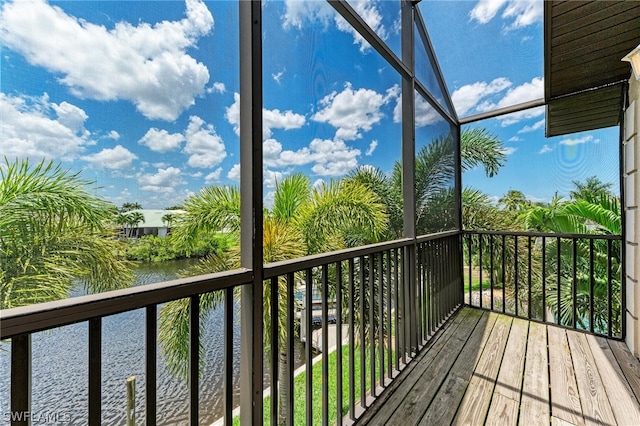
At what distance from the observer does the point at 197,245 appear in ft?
3.36

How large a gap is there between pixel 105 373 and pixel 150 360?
107 millimetres

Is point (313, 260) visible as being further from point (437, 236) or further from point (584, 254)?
point (584, 254)

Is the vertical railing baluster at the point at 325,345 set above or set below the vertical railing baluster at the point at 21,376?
below

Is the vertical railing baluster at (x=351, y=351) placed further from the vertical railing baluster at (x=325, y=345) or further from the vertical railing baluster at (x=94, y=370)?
the vertical railing baluster at (x=94, y=370)

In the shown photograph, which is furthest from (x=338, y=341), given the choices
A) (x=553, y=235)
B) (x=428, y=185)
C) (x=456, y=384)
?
(x=553, y=235)

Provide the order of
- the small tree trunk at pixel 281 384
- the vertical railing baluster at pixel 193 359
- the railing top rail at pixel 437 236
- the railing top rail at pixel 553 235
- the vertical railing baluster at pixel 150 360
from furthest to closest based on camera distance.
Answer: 1. the railing top rail at pixel 553 235
2. the railing top rail at pixel 437 236
3. the small tree trunk at pixel 281 384
4. the vertical railing baluster at pixel 193 359
5. the vertical railing baluster at pixel 150 360

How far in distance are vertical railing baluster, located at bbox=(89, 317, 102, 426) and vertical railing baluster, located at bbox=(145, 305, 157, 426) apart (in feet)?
0.38

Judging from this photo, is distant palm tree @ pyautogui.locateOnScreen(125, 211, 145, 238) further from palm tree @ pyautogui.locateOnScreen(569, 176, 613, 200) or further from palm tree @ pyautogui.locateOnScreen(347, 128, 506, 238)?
palm tree @ pyautogui.locateOnScreen(569, 176, 613, 200)

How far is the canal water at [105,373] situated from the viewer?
2.24 feet

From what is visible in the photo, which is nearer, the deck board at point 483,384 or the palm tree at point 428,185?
the deck board at point 483,384

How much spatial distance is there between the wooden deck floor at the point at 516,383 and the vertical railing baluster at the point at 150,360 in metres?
1.27

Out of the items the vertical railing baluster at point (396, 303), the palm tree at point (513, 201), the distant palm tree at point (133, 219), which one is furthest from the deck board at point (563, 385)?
the palm tree at point (513, 201)

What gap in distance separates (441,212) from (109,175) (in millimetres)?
3274

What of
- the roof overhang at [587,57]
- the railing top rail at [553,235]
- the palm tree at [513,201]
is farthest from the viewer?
the palm tree at [513,201]
